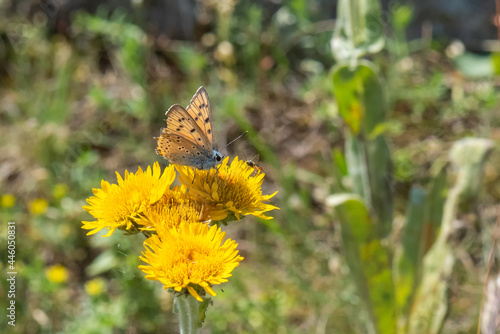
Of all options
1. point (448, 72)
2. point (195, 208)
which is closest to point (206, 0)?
point (448, 72)

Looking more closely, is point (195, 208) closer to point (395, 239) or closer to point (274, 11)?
point (395, 239)

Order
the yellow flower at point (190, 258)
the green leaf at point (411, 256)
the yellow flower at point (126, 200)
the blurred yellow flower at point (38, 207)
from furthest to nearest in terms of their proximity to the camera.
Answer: the blurred yellow flower at point (38, 207), the green leaf at point (411, 256), the yellow flower at point (126, 200), the yellow flower at point (190, 258)

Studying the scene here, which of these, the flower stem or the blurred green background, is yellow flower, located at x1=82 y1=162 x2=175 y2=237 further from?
the blurred green background

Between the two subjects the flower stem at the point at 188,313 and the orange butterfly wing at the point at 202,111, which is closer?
the flower stem at the point at 188,313

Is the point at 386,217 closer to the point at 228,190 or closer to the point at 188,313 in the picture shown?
the point at 228,190

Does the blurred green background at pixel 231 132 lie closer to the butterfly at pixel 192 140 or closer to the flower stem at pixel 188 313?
the butterfly at pixel 192 140

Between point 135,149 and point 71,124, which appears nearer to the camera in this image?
point 135,149

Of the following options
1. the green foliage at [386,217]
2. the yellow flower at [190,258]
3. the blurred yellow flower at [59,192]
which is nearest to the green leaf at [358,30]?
the green foliage at [386,217]

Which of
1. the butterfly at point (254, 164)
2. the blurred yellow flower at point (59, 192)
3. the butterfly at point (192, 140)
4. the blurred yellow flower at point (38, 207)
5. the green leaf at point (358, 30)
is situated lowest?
the butterfly at point (254, 164)
